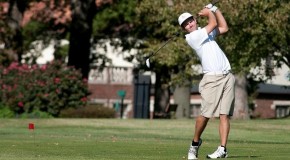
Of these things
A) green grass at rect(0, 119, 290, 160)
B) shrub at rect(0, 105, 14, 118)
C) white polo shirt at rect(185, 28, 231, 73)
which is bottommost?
green grass at rect(0, 119, 290, 160)

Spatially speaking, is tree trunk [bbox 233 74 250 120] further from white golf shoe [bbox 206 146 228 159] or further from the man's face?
white golf shoe [bbox 206 146 228 159]

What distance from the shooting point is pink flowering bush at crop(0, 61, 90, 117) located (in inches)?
1676

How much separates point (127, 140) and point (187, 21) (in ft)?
26.7

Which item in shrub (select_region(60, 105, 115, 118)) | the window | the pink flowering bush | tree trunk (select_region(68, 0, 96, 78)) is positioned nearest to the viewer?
shrub (select_region(60, 105, 115, 118))

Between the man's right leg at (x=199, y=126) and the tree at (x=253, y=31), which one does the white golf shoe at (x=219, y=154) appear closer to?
the man's right leg at (x=199, y=126)

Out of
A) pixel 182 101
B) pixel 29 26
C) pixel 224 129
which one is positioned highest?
pixel 29 26

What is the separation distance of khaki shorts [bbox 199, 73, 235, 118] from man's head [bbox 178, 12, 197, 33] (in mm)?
745

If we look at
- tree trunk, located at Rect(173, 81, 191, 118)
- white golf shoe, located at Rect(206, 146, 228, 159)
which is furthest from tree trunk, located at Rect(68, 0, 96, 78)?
white golf shoe, located at Rect(206, 146, 228, 159)

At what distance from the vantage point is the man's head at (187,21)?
53.8 ft

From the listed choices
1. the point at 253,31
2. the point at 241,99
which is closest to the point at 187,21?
the point at 253,31

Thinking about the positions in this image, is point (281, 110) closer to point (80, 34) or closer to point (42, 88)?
point (80, 34)

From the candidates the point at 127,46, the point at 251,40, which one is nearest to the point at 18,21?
the point at 127,46

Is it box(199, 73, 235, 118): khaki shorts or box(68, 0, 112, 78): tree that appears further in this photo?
box(68, 0, 112, 78): tree

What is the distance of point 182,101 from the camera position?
52844mm
